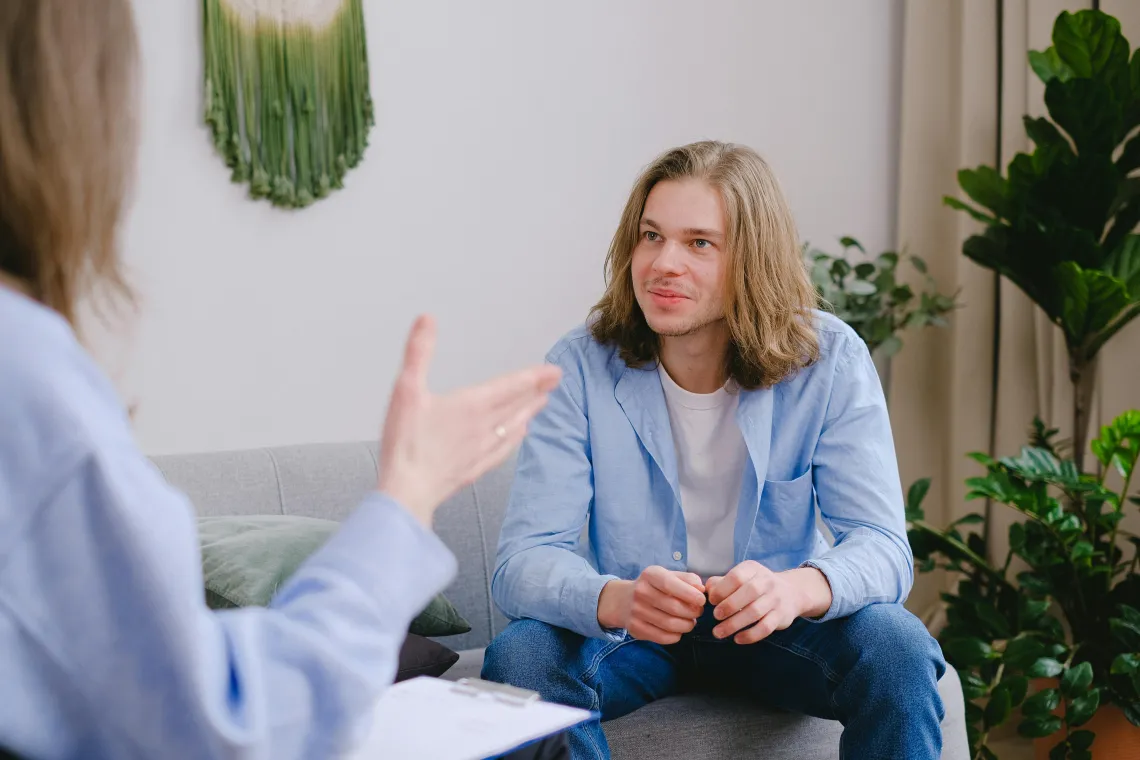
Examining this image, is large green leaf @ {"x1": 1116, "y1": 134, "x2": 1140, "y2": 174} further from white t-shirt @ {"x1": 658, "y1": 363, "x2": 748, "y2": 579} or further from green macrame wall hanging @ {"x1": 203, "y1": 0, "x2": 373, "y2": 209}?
green macrame wall hanging @ {"x1": 203, "y1": 0, "x2": 373, "y2": 209}

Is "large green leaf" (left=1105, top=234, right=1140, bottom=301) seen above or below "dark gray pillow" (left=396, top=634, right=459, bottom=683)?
above

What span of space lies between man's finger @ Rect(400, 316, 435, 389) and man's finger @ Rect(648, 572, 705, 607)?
0.73m

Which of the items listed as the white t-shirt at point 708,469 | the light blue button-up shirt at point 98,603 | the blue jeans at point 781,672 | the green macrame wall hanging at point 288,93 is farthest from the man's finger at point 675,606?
the green macrame wall hanging at point 288,93

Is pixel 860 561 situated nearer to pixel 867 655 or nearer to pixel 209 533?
pixel 867 655

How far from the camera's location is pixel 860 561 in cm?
155

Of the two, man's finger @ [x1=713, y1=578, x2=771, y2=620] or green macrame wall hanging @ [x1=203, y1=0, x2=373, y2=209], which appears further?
green macrame wall hanging @ [x1=203, y1=0, x2=373, y2=209]

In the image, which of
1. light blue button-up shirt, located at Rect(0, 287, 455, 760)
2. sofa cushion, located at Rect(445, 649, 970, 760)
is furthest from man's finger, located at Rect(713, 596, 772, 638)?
light blue button-up shirt, located at Rect(0, 287, 455, 760)

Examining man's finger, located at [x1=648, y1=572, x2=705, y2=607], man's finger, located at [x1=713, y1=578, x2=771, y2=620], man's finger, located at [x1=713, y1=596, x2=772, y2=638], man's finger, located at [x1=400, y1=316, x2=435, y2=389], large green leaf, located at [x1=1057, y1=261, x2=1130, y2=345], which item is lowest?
man's finger, located at [x1=713, y1=596, x2=772, y2=638]

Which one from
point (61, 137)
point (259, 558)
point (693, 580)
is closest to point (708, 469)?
point (693, 580)

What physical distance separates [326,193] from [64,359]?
2.05 meters

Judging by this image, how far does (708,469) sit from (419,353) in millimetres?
1092

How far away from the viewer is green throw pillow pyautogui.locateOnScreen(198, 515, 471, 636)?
5.23 feet

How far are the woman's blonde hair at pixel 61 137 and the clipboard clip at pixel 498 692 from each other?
0.44 meters

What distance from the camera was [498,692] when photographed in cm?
90
